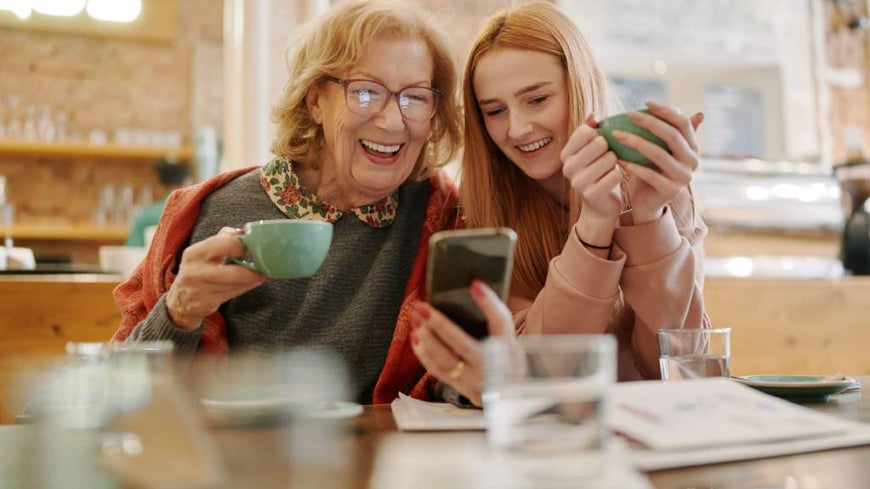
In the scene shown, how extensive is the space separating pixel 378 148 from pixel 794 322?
5.16ft

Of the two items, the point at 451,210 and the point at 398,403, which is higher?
the point at 451,210

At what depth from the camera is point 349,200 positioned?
162 centimetres

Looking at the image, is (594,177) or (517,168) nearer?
(594,177)

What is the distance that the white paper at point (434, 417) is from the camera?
87cm

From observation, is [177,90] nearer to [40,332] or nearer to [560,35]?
[40,332]

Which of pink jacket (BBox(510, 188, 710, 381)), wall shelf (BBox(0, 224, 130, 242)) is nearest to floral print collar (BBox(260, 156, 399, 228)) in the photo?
pink jacket (BBox(510, 188, 710, 381))

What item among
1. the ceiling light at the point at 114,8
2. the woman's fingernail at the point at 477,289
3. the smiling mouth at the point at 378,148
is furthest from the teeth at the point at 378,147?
the ceiling light at the point at 114,8

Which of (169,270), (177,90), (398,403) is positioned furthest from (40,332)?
(177,90)

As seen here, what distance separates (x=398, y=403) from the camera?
1.07 meters

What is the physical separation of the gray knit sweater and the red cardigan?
1.0 inches

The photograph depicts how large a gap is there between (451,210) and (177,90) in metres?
4.48

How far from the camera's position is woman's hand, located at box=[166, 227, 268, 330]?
1127mm

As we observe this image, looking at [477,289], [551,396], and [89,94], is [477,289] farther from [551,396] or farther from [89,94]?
[89,94]

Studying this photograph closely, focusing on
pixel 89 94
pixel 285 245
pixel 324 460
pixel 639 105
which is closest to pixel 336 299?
pixel 285 245
